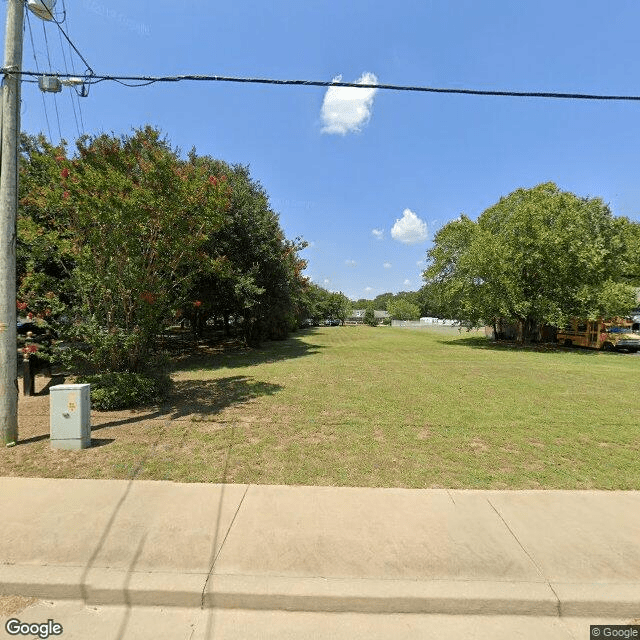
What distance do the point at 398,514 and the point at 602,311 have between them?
72.3 ft

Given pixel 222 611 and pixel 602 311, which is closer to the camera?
pixel 222 611

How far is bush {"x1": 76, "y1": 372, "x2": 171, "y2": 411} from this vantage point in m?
6.61

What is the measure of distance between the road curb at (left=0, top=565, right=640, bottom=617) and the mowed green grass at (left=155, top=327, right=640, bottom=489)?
1500 mm

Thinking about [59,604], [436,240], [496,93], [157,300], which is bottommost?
[59,604]

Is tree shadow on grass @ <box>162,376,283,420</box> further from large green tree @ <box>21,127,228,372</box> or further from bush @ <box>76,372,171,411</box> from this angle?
large green tree @ <box>21,127,228,372</box>

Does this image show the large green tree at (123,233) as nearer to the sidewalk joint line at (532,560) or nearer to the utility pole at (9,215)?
the utility pole at (9,215)

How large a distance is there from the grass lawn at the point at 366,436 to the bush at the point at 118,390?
0.28 m

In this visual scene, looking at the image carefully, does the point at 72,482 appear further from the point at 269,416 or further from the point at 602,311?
the point at 602,311

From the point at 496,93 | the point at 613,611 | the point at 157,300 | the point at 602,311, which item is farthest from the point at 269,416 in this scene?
the point at 602,311

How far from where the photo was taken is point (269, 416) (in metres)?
6.55

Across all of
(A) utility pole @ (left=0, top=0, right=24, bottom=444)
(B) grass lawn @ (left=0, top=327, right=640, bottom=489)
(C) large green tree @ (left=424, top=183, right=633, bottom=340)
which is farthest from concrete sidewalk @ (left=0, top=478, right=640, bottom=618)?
(C) large green tree @ (left=424, top=183, right=633, bottom=340)

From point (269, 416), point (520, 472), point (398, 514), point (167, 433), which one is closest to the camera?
point (398, 514)

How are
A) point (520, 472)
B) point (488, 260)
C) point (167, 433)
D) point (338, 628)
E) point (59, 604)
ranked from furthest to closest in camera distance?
point (488, 260) < point (167, 433) < point (520, 472) < point (59, 604) < point (338, 628)

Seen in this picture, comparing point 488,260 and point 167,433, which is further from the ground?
point 488,260
